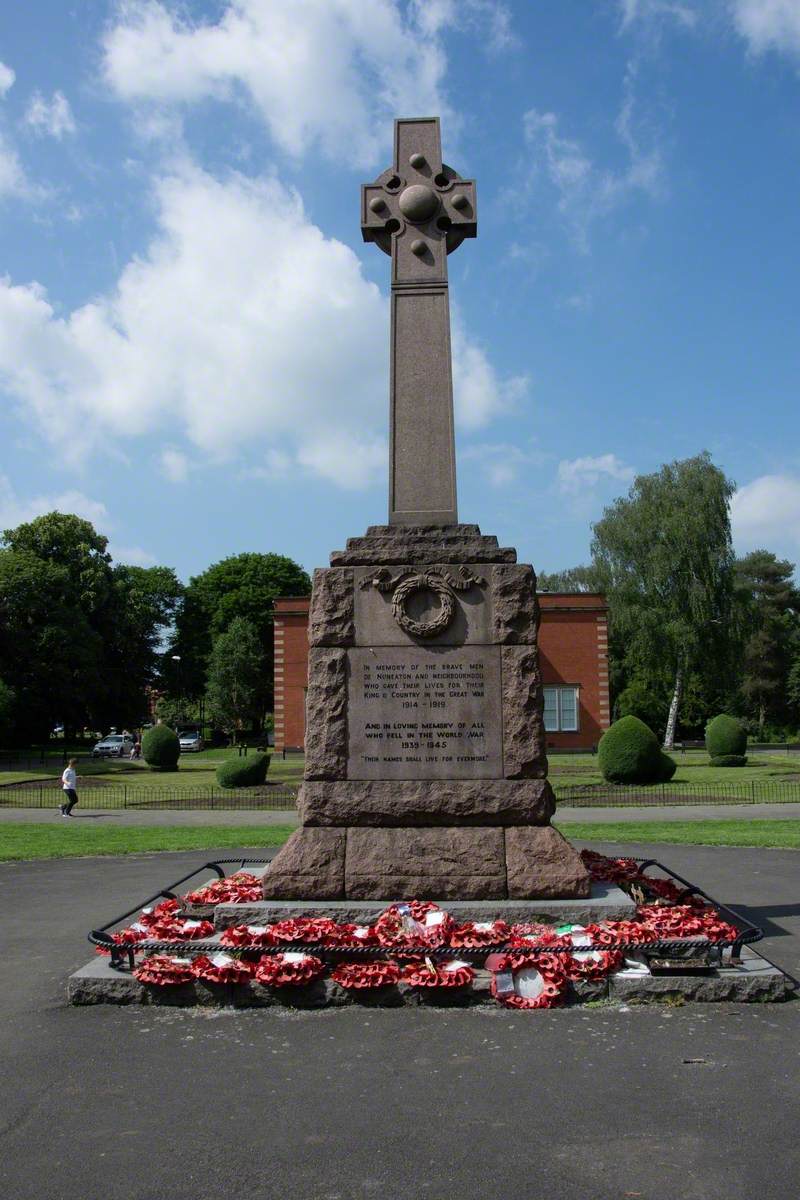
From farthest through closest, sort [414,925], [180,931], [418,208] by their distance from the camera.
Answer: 1. [418,208]
2. [180,931]
3. [414,925]

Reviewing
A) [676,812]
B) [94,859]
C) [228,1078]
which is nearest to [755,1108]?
[228,1078]

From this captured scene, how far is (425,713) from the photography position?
7922mm

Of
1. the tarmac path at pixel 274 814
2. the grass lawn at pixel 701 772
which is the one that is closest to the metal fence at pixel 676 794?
the grass lawn at pixel 701 772

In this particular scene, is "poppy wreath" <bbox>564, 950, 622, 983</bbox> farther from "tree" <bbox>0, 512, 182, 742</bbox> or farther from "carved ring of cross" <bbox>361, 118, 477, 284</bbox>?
"tree" <bbox>0, 512, 182, 742</bbox>

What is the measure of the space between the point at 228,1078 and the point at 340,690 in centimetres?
344

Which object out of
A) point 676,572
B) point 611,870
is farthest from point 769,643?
point 611,870

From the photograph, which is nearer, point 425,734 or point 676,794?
point 425,734

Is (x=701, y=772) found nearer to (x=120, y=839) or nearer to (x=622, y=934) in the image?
(x=120, y=839)

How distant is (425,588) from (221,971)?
3.36 m

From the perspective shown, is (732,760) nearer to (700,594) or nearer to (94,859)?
(700,594)

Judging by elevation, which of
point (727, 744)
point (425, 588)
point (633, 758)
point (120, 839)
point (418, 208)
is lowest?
point (120, 839)

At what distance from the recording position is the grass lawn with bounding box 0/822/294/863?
48.3 ft

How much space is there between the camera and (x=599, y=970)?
20.5ft

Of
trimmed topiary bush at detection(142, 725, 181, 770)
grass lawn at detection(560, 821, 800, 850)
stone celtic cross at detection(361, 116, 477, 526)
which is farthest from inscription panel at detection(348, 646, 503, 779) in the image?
trimmed topiary bush at detection(142, 725, 181, 770)
